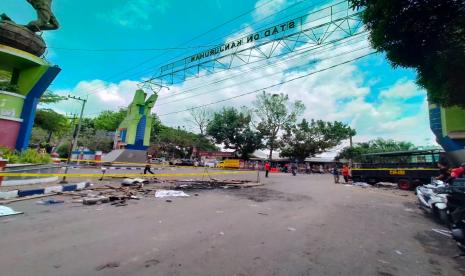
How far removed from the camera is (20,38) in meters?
14.5

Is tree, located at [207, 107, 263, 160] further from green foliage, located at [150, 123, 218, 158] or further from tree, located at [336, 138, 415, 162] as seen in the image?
tree, located at [336, 138, 415, 162]

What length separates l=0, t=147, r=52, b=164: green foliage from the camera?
11490mm

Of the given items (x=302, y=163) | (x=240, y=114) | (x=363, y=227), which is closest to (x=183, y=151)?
(x=240, y=114)

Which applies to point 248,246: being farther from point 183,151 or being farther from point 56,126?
point 183,151

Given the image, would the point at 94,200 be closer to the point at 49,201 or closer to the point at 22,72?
the point at 49,201

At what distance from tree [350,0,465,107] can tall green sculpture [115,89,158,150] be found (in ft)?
104

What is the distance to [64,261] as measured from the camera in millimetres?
3461

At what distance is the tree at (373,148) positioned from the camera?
5219cm

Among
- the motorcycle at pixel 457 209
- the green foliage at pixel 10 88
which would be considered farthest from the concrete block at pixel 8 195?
the motorcycle at pixel 457 209

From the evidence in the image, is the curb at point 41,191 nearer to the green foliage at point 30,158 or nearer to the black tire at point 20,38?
the green foliage at point 30,158

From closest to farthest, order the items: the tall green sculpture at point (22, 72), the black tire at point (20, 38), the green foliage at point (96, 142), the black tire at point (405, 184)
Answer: the tall green sculpture at point (22, 72), the black tire at point (20, 38), the black tire at point (405, 184), the green foliage at point (96, 142)

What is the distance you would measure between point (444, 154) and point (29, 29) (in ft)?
89.0

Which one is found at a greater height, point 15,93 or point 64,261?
point 15,93

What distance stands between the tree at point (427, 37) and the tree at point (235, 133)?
46.3 metres
